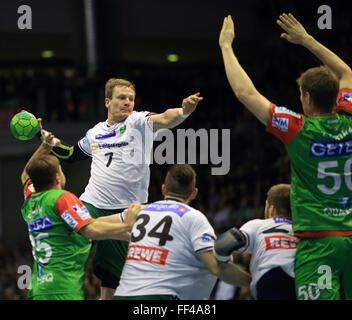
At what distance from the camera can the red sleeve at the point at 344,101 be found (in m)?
4.76

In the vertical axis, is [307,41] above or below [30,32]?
below

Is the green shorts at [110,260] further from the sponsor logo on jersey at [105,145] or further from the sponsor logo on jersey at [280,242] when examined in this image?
the sponsor logo on jersey at [280,242]

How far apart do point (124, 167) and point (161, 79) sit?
522 inches

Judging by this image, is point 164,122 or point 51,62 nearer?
point 164,122

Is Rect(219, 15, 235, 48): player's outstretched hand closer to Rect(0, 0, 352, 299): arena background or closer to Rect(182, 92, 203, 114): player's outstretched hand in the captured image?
Rect(182, 92, 203, 114): player's outstretched hand

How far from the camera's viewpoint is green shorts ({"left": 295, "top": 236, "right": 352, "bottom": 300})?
4.55 metres

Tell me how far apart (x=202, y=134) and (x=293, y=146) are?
1257cm

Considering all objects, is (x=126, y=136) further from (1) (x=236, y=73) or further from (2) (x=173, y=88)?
(2) (x=173, y=88)

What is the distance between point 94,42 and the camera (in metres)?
18.0

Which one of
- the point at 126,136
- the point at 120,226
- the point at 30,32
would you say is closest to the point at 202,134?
the point at 30,32

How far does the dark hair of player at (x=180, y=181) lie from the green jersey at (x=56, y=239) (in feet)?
2.26

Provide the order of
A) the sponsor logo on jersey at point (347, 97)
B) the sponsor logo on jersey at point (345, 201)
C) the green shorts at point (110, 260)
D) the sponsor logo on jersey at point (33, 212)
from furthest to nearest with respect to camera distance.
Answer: the green shorts at point (110, 260), the sponsor logo on jersey at point (33, 212), the sponsor logo on jersey at point (347, 97), the sponsor logo on jersey at point (345, 201)

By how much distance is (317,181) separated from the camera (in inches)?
182

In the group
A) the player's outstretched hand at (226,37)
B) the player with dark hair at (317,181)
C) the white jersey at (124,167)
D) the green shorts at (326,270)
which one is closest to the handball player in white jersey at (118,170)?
the white jersey at (124,167)
